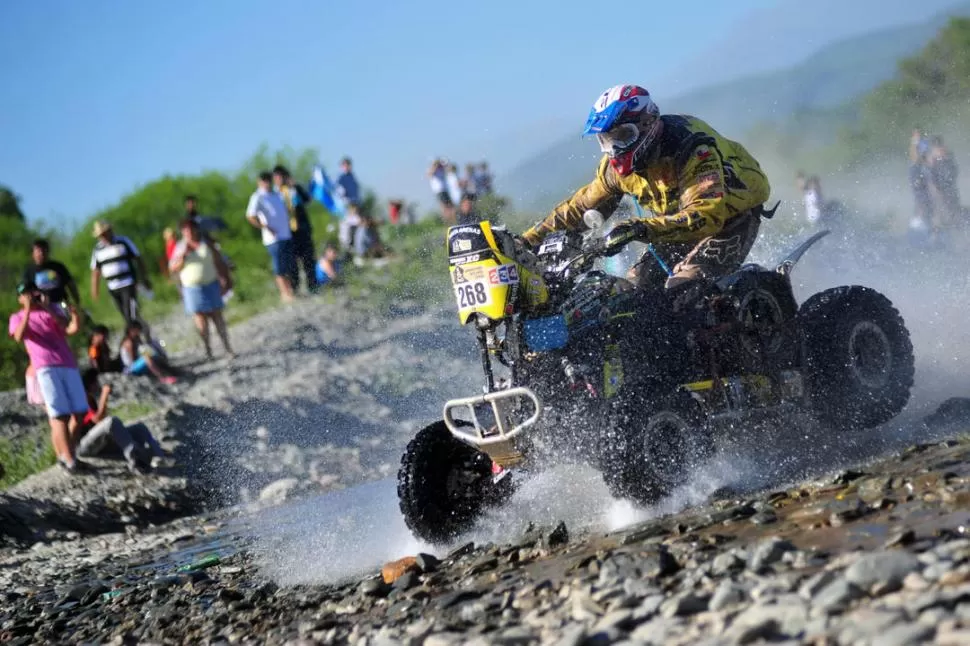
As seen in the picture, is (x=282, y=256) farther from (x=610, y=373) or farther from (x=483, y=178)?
(x=610, y=373)

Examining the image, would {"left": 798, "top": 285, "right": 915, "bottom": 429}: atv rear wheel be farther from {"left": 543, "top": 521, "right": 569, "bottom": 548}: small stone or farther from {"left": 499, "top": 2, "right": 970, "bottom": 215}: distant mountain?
{"left": 499, "top": 2, "right": 970, "bottom": 215}: distant mountain

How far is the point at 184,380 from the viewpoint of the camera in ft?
54.7

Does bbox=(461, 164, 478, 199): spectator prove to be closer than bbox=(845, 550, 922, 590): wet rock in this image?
No

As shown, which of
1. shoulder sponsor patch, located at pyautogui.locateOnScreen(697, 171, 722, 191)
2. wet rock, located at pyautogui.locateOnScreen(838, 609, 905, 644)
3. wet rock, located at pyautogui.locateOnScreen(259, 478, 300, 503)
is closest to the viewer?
wet rock, located at pyautogui.locateOnScreen(838, 609, 905, 644)

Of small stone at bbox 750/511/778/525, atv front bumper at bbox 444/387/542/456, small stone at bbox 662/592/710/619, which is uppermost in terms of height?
atv front bumper at bbox 444/387/542/456

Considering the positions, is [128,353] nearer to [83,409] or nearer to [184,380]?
[184,380]

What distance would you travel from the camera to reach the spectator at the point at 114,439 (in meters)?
13.0

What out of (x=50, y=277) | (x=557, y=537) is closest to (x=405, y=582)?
(x=557, y=537)

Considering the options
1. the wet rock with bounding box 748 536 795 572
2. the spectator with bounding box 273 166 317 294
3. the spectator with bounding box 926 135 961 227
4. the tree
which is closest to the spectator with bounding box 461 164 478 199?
the spectator with bounding box 273 166 317 294

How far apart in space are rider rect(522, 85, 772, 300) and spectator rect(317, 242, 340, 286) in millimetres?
13661

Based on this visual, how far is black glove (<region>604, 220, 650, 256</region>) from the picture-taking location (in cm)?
770

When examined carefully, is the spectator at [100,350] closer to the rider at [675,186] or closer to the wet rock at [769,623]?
the rider at [675,186]

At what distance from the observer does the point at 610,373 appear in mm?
7594

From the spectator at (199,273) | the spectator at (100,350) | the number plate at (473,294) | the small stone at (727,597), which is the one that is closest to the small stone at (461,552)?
the number plate at (473,294)
